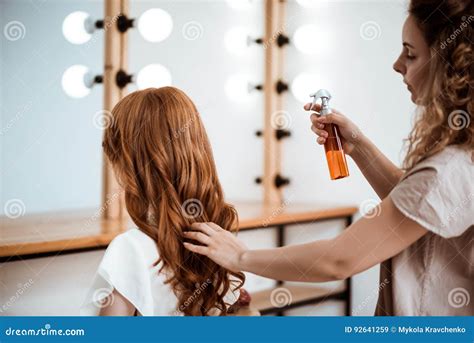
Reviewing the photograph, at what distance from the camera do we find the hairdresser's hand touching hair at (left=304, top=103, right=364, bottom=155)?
3.78 feet

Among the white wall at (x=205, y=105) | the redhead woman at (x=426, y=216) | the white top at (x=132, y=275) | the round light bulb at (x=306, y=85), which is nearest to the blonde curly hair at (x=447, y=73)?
the redhead woman at (x=426, y=216)

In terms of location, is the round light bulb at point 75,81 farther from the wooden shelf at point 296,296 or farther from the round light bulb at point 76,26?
the wooden shelf at point 296,296

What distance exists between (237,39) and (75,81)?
59cm

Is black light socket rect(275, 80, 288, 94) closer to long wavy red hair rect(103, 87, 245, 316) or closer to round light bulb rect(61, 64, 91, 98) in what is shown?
round light bulb rect(61, 64, 91, 98)

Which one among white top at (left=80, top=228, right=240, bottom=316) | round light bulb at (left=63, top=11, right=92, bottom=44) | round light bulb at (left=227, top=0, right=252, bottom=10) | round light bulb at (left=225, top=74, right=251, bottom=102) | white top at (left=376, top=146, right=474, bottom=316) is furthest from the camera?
round light bulb at (left=225, top=74, right=251, bottom=102)

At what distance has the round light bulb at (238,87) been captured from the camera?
1.95 metres

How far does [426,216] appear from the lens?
881mm

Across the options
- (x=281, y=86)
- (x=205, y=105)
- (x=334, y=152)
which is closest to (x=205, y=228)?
(x=334, y=152)

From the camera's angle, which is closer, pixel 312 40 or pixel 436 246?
pixel 436 246

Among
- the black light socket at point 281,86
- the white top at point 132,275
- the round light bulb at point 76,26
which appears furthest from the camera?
the black light socket at point 281,86

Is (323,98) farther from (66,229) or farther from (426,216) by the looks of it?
(66,229)

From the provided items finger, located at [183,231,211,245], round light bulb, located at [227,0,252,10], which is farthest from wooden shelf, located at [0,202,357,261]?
round light bulb, located at [227,0,252,10]

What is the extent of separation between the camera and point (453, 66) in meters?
0.97

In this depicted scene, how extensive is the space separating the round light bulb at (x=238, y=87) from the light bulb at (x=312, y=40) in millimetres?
209
